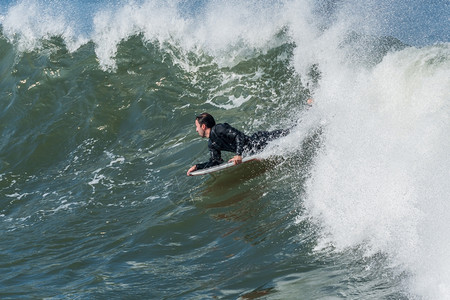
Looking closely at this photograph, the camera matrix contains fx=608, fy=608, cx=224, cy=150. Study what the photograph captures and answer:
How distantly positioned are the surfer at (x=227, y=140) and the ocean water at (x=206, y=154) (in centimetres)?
25

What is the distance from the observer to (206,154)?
10469 mm


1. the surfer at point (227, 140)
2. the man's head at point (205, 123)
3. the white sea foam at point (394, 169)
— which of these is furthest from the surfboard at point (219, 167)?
the white sea foam at point (394, 169)

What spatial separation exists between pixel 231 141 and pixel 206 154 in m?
1.70

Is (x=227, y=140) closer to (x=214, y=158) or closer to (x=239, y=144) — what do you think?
(x=239, y=144)

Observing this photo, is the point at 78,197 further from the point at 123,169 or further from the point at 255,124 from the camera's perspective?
the point at 255,124

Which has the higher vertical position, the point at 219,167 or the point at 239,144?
the point at 239,144

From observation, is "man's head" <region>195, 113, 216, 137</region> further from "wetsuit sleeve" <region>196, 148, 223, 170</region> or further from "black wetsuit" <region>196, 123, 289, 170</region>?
"wetsuit sleeve" <region>196, 148, 223, 170</region>

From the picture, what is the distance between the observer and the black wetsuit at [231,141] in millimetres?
8750

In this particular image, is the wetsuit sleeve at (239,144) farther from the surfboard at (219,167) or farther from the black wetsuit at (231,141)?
the surfboard at (219,167)

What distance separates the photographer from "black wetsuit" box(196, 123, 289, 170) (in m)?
8.75

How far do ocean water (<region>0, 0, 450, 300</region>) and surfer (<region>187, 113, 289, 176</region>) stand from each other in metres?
0.25

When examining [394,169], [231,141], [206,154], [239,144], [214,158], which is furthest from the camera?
[206,154]

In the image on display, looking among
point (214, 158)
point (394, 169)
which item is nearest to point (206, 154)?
point (214, 158)

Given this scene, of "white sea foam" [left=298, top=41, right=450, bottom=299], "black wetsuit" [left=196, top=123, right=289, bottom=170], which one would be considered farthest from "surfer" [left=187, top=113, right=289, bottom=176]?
"white sea foam" [left=298, top=41, right=450, bottom=299]
